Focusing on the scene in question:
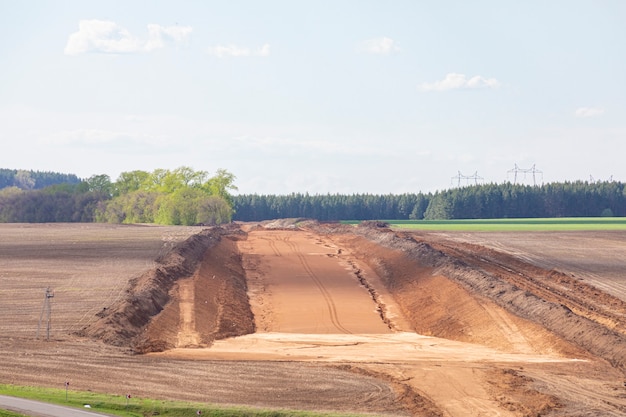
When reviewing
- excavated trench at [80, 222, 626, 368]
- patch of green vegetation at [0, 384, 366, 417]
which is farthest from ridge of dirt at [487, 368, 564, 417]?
excavated trench at [80, 222, 626, 368]

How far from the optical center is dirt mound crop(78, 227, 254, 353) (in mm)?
39188

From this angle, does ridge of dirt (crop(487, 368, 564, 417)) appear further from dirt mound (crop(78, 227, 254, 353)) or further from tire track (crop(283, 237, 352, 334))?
tire track (crop(283, 237, 352, 334))

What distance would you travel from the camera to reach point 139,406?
86.9 ft

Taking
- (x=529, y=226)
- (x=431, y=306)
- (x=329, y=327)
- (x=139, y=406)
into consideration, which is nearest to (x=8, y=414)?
(x=139, y=406)

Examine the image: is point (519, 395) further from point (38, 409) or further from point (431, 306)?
point (431, 306)

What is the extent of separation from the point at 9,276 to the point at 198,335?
61.1 feet

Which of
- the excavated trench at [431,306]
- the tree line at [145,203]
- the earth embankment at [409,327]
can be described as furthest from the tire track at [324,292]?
the tree line at [145,203]

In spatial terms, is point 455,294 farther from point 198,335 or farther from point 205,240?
point 205,240

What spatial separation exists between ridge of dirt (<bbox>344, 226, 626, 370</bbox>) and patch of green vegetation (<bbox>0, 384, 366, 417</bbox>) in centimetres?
1383

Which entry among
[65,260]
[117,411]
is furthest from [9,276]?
[117,411]

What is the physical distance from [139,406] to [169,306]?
75.4ft

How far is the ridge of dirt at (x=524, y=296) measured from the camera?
1480 inches

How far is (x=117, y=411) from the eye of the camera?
1029 inches

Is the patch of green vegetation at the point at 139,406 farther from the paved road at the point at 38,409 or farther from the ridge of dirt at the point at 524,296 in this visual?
the ridge of dirt at the point at 524,296
